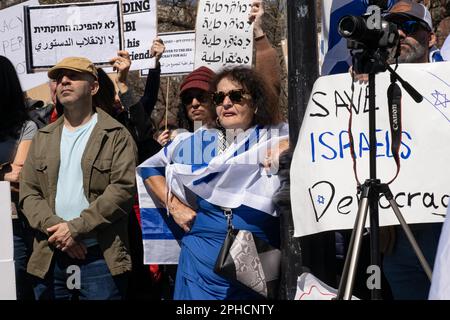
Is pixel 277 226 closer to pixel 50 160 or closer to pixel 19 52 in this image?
pixel 50 160

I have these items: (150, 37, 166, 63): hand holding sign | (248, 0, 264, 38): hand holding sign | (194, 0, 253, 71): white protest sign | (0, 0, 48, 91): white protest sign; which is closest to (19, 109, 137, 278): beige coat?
(248, 0, 264, 38): hand holding sign

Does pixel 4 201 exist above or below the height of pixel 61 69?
below

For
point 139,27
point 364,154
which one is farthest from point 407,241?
point 139,27

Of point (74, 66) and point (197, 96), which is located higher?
point (74, 66)

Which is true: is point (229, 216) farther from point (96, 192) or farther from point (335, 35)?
point (335, 35)

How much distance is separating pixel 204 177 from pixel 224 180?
0.14m

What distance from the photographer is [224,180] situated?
16.7 ft

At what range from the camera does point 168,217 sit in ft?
18.4

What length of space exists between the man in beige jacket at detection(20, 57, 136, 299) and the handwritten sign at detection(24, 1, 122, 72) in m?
1.67

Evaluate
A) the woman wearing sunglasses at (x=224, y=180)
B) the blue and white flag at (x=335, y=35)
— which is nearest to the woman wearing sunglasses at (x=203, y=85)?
the blue and white flag at (x=335, y=35)

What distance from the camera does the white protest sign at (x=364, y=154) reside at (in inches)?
175

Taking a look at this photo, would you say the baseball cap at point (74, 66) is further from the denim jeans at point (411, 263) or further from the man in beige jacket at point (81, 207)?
the denim jeans at point (411, 263)
